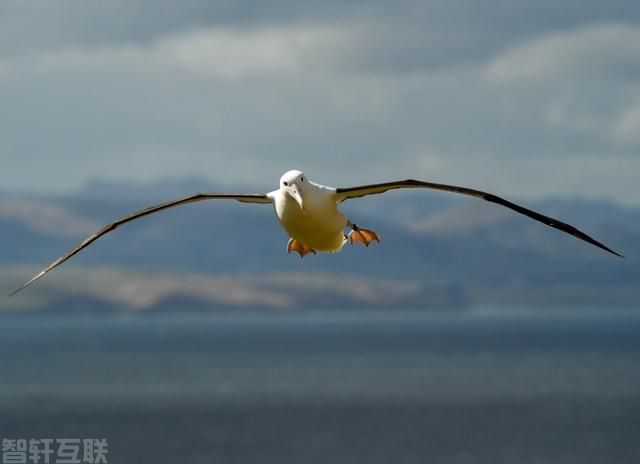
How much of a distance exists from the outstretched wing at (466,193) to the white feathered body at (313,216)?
333 mm

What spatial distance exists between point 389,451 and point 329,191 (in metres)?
112

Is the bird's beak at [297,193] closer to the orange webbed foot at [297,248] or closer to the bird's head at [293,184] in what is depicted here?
the bird's head at [293,184]

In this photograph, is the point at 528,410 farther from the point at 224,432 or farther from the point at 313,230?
the point at 313,230

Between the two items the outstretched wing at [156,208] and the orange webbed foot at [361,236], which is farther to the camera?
the orange webbed foot at [361,236]

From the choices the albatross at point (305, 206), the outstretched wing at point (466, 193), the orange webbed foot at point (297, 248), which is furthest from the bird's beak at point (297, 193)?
the orange webbed foot at point (297, 248)

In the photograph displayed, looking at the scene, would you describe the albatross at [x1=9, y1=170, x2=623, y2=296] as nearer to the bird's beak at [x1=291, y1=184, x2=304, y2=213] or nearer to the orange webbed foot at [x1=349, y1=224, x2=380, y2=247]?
the bird's beak at [x1=291, y1=184, x2=304, y2=213]

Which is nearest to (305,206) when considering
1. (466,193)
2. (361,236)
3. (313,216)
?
(313,216)

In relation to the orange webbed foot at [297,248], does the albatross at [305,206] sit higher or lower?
lower

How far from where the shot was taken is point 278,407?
194 meters

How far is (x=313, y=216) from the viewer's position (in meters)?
26.6

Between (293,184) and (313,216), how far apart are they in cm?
98

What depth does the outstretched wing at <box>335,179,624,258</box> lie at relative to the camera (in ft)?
79.5

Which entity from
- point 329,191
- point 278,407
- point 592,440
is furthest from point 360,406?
point 329,191

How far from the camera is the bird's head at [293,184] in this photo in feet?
84.3
